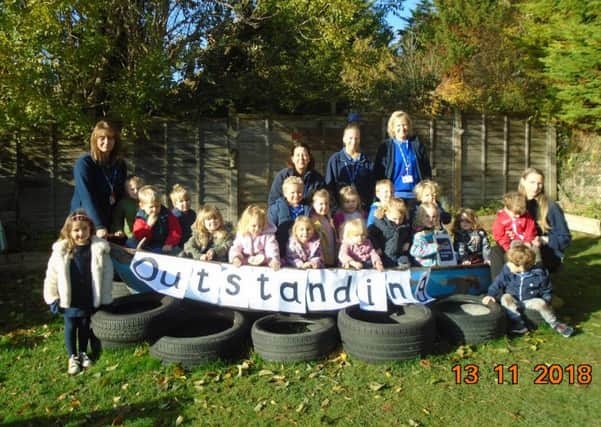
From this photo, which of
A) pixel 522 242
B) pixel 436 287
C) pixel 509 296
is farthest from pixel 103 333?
pixel 522 242

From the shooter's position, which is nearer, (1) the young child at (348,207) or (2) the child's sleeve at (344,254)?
(2) the child's sleeve at (344,254)

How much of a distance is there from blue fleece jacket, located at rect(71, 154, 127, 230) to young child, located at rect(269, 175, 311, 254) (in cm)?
168

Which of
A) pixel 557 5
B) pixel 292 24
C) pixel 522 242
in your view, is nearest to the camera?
pixel 522 242

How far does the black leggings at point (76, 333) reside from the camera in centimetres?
455

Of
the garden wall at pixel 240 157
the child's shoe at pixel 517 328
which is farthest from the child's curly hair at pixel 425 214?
the garden wall at pixel 240 157

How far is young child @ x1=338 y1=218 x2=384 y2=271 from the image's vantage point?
512 cm

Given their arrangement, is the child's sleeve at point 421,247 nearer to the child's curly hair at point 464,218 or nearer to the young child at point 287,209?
the child's curly hair at point 464,218

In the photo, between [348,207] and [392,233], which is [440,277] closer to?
[392,233]

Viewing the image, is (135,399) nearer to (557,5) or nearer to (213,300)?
(213,300)

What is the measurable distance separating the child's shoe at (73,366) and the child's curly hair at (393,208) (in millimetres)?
3178

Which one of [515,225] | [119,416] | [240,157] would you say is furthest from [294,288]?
[240,157]

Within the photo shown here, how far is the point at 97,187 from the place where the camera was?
5238 mm

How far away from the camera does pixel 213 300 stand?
495cm

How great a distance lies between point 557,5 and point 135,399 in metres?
13.2
